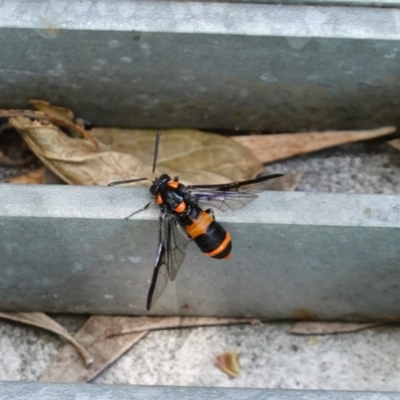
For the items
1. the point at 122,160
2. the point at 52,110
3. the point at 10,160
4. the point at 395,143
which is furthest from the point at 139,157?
the point at 395,143

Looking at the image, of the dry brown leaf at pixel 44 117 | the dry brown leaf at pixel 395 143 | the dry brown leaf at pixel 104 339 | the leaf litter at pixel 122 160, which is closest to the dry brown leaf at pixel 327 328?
the leaf litter at pixel 122 160

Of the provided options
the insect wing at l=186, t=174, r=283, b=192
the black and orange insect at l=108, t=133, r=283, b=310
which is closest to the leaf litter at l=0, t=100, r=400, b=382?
the insect wing at l=186, t=174, r=283, b=192

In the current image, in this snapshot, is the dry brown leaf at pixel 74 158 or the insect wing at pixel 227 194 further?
the dry brown leaf at pixel 74 158

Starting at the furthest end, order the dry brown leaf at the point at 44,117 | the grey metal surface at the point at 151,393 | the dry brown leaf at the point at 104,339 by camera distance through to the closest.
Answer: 1. the dry brown leaf at the point at 44,117
2. the dry brown leaf at the point at 104,339
3. the grey metal surface at the point at 151,393

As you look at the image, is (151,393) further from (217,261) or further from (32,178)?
(32,178)

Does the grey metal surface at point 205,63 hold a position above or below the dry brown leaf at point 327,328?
above

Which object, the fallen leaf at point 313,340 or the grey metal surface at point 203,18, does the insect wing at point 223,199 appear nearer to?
the grey metal surface at point 203,18
